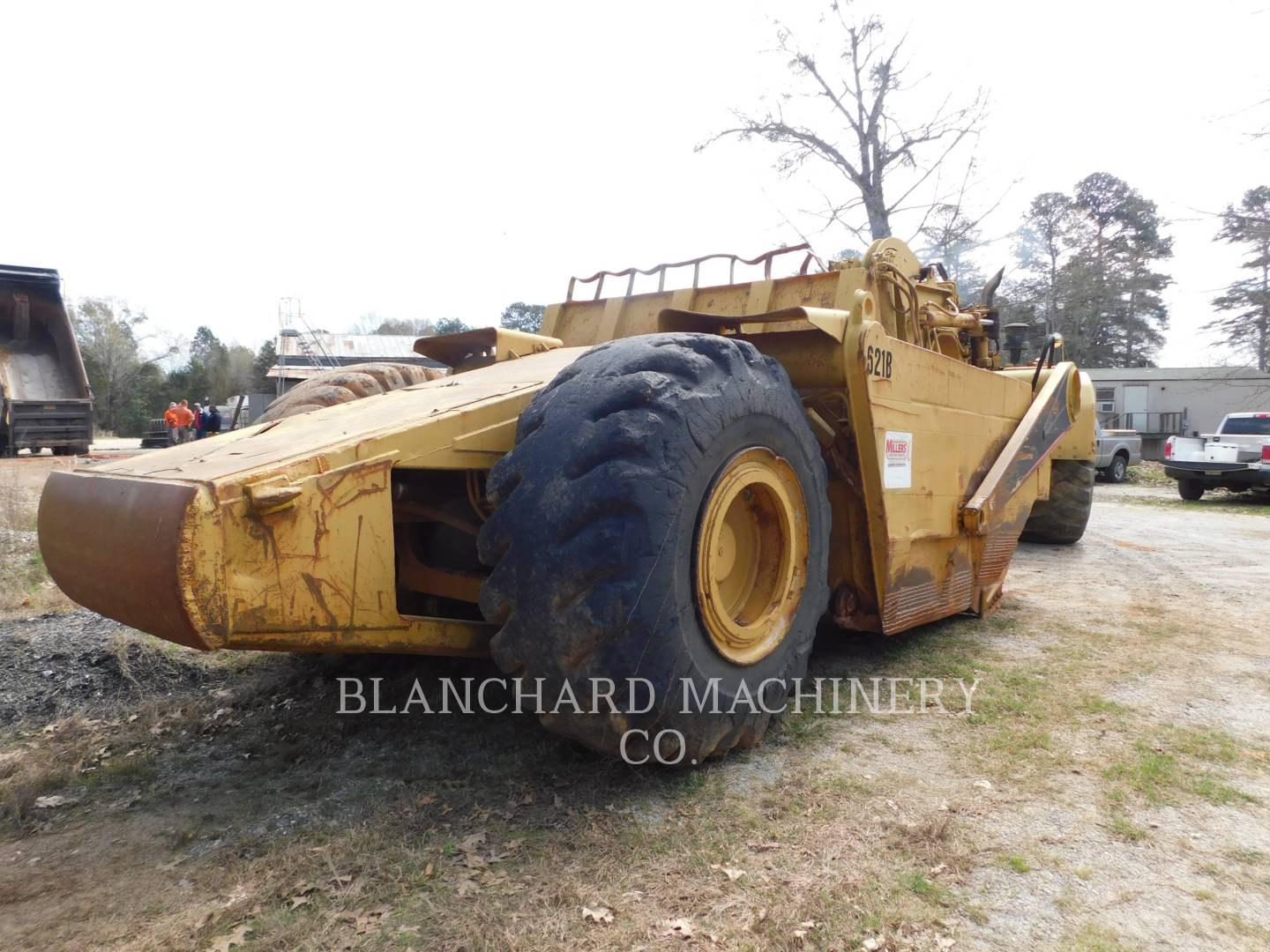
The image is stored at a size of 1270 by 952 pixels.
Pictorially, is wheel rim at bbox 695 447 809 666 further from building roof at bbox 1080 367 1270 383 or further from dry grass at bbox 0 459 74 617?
building roof at bbox 1080 367 1270 383

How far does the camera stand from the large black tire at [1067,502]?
28.3 ft

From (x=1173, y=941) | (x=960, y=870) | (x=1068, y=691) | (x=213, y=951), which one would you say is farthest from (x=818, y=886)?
(x=1068, y=691)

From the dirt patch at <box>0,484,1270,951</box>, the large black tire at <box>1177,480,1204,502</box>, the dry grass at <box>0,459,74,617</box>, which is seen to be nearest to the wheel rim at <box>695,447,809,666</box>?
the dirt patch at <box>0,484,1270,951</box>

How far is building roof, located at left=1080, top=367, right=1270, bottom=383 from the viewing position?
28688 mm

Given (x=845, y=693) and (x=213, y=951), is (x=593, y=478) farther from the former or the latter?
(x=845, y=693)

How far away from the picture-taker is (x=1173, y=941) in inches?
82.2

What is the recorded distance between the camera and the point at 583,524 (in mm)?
2416

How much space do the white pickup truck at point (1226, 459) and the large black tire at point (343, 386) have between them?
15305 mm

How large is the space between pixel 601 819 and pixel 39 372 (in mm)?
12485

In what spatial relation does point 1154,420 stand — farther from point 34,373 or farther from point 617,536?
point 617,536

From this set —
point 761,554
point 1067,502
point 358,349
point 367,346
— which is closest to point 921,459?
point 761,554

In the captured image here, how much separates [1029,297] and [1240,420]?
24522mm
